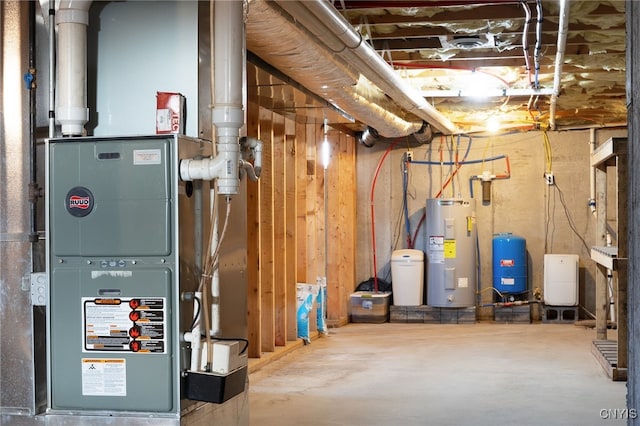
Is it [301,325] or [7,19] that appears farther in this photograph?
[301,325]

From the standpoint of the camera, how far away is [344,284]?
873 centimetres

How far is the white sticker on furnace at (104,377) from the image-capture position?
8.82 ft

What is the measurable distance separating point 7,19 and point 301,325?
15.3 ft

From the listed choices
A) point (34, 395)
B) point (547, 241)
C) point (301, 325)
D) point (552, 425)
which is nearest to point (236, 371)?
point (34, 395)

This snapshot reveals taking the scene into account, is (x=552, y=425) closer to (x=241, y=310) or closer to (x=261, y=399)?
(x=261, y=399)

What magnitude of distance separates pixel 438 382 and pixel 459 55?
2.31 m

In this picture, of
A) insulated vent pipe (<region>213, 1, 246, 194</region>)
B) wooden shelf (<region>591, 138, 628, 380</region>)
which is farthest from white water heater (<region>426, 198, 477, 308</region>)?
insulated vent pipe (<region>213, 1, 246, 194</region>)

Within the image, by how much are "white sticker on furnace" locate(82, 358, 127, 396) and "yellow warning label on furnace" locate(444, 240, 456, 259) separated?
633cm

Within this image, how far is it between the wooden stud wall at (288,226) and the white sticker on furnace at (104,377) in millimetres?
2916

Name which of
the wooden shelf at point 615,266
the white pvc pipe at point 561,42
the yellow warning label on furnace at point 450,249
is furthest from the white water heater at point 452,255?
the wooden shelf at point 615,266

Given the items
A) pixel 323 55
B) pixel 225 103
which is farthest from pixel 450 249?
pixel 225 103

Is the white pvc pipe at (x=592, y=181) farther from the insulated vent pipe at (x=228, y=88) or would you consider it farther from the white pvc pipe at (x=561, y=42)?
the insulated vent pipe at (x=228, y=88)

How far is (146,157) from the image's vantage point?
267 centimetres

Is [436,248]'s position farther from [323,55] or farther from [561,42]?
[323,55]
